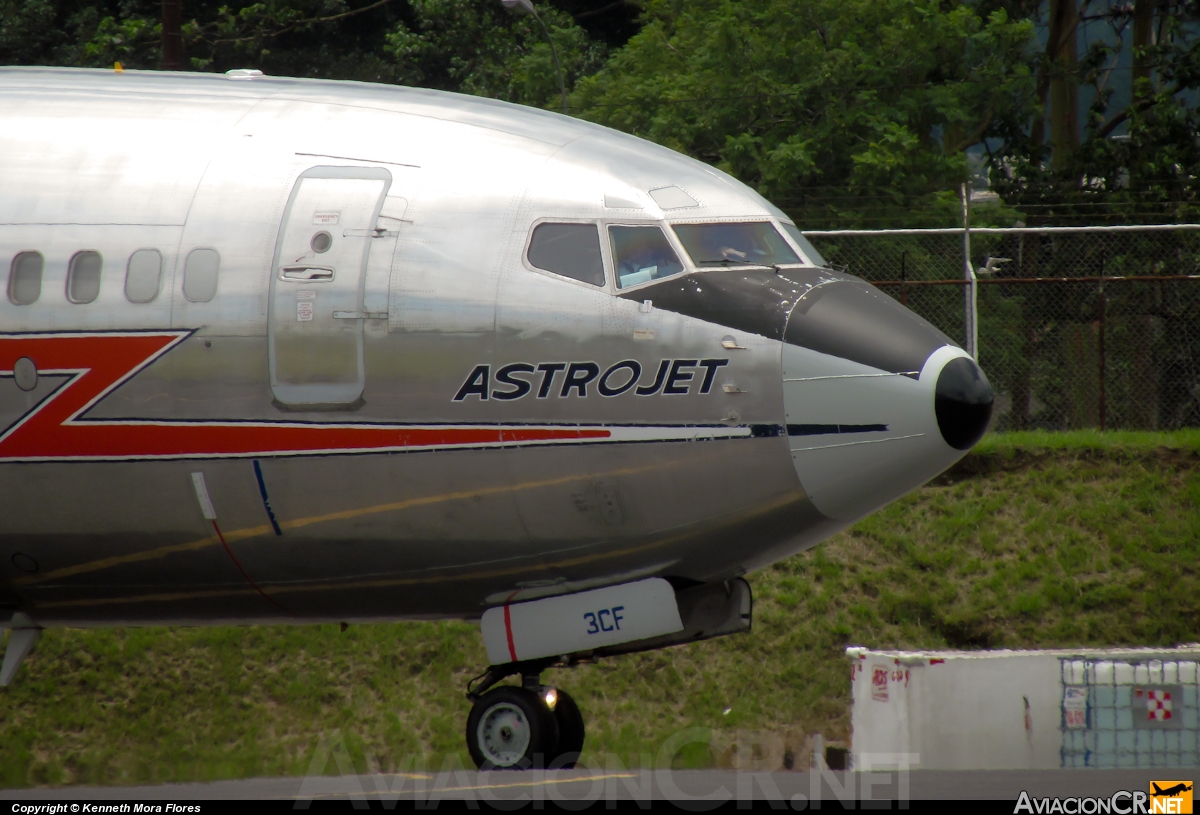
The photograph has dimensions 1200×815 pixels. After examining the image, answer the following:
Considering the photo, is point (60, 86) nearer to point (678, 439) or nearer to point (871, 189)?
point (678, 439)

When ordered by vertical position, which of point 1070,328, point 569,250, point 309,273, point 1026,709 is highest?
point 569,250

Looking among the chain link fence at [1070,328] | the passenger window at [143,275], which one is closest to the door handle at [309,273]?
the passenger window at [143,275]

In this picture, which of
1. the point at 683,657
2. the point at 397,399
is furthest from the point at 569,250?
the point at 683,657

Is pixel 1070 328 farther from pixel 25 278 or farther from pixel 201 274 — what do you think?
pixel 25 278

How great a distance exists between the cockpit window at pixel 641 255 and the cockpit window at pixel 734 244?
16 centimetres

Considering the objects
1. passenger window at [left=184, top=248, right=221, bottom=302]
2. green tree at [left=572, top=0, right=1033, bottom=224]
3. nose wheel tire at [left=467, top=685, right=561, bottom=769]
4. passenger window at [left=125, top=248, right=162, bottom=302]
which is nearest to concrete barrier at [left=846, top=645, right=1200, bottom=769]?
nose wheel tire at [left=467, top=685, right=561, bottom=769]

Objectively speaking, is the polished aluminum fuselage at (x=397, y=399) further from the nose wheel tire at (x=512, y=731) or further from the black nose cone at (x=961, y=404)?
the nose wheel tire at (x=512, y=731)

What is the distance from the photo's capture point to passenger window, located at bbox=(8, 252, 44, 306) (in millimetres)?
9891

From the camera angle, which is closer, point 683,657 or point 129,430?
point 129,430

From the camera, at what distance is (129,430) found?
9680 millimetres

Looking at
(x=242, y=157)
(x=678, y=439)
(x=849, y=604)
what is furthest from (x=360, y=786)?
(x=849, y=604)

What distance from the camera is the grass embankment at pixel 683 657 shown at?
17.4 meters

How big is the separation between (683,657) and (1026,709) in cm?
466

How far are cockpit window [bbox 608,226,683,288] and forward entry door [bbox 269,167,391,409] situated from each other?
5.66 ft
